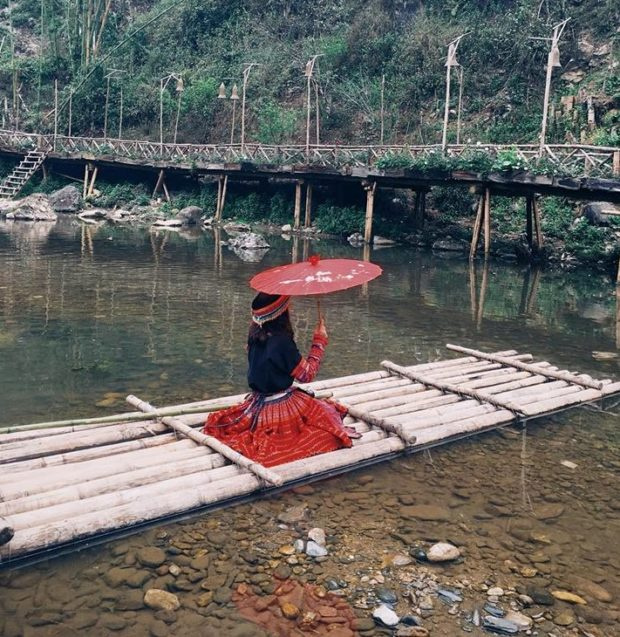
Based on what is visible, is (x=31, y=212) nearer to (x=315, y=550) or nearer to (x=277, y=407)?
(x=277, y=407)

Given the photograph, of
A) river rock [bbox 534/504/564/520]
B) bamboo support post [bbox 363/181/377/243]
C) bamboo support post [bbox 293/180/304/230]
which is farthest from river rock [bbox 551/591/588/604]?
bamboo support post [bbox 293/180/304/230]

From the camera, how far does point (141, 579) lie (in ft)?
11.7

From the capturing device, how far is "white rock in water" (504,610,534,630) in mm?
3301

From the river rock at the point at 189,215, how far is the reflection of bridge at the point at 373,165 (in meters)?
1.18

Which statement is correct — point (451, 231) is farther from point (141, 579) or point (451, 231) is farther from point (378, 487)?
point (141, 579)

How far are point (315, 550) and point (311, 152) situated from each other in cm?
2142

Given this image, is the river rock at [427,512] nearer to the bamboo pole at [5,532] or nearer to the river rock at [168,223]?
the bamboo pole at [5,532]

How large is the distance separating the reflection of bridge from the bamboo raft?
9904 mm

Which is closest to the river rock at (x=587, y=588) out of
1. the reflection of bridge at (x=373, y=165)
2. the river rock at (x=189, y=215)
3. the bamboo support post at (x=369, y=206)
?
the reflection of bridge at (x=373, y=165)

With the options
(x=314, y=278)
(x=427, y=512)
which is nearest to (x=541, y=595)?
(x=427, y=512)

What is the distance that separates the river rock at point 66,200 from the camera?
97.6 feet

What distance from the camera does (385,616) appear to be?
10.8 feet

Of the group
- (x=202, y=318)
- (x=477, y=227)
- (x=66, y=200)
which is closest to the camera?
(x=202, y=318)

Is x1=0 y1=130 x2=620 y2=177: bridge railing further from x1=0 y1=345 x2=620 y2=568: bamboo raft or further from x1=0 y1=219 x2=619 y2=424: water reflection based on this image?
x1=0 y1=345 x2=620 y2=568: bamboo raft
